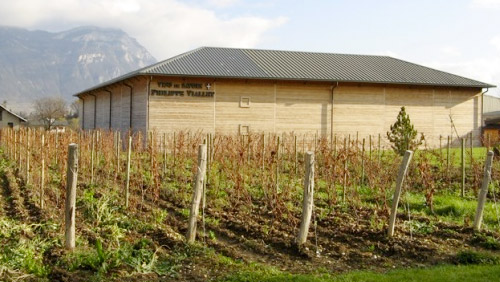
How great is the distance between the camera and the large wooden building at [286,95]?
92.0ft

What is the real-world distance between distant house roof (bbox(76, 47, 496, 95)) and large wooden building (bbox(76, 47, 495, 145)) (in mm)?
55

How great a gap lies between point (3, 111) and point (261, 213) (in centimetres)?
5899

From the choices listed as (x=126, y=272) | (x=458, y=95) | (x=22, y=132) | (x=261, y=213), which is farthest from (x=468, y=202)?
(x=458, y=95)

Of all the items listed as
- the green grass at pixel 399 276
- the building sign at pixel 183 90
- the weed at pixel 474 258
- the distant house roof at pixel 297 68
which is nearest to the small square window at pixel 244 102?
the distant house roof at pixel 297 68

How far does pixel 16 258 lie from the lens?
684 cm

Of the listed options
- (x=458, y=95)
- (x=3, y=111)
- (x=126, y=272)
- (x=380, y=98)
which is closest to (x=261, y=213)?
(x=126, y=272)

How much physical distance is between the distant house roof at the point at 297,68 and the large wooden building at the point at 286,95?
0.18ft

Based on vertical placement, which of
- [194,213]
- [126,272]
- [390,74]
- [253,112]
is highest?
[390,74]

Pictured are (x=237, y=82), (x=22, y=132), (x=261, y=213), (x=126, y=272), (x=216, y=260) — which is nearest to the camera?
(x=126, y=272)

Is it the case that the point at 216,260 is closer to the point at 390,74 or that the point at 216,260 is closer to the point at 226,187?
the point at 226,187

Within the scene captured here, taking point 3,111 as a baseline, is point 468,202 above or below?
below

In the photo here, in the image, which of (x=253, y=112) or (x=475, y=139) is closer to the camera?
(x=253, y=112)

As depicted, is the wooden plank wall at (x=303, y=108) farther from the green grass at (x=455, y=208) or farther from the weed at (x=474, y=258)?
the weed at (x=474, y=258)

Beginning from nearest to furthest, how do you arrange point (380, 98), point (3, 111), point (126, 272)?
point (126, 272) → point (380, 98) → point (3, 111)
